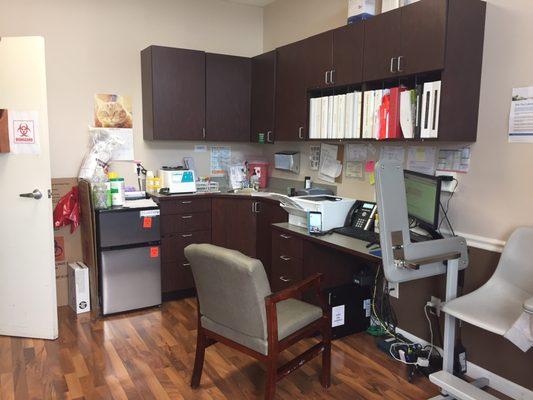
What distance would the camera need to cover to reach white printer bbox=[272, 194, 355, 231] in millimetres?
3102

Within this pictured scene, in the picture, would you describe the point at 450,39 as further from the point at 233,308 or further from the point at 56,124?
the point at 56,124

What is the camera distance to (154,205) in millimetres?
3662

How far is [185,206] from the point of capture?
3891mm

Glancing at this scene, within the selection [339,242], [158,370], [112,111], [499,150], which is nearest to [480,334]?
[339,242]

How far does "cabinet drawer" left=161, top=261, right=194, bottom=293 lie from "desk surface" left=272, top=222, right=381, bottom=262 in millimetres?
1145

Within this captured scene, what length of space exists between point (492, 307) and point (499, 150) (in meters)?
0.88

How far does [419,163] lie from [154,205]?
2.07 m

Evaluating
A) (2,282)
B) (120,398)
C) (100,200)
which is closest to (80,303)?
(2,282)

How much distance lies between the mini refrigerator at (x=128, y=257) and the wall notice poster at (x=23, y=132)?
2.27 feet

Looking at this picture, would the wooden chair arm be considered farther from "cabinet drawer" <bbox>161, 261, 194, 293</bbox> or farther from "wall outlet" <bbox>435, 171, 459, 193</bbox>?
"cabinet drawer" <bbox>161, 261, 194, 293</bbox>

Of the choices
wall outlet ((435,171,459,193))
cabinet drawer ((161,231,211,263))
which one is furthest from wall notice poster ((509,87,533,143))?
cabinet drawer ((161,231,211,263))

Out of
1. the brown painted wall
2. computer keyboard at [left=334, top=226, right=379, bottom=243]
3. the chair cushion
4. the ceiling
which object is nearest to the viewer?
the chair cushion

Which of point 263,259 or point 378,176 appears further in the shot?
point 263,259

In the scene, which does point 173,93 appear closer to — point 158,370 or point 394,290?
point 158,370
